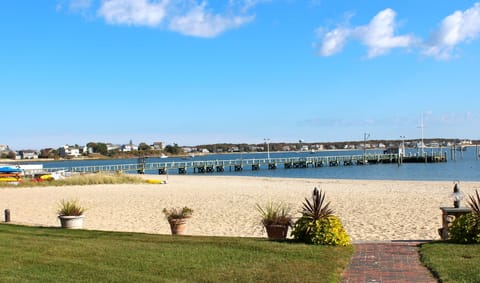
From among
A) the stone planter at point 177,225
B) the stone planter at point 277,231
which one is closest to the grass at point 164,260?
the stone planter at point 277,231

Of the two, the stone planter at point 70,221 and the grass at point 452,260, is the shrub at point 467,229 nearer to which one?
the grass at point 452,260

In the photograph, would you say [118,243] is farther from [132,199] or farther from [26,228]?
[132,199]

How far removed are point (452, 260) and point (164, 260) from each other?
4336 mm

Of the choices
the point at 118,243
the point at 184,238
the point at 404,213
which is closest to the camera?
the point at 118,243

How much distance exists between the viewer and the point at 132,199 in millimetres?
25469

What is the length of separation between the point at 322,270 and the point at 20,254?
4852 millimetres

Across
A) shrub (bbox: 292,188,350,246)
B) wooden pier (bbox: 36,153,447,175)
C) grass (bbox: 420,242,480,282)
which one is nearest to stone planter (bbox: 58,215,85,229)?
shrub (bbox: 292,188,350,246)

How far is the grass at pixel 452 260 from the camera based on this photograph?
693 centimetres

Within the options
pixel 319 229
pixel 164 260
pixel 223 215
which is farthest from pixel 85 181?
pixel 164 260

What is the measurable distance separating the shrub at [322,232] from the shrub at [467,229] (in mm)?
1883

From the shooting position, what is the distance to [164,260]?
809cm

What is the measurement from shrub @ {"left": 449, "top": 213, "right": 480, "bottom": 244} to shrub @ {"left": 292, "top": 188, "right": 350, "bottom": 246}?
6.18 feet

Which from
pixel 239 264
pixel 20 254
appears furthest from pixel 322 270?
pixel 20 254

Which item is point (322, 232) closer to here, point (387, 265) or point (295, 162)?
point (387, 265)
